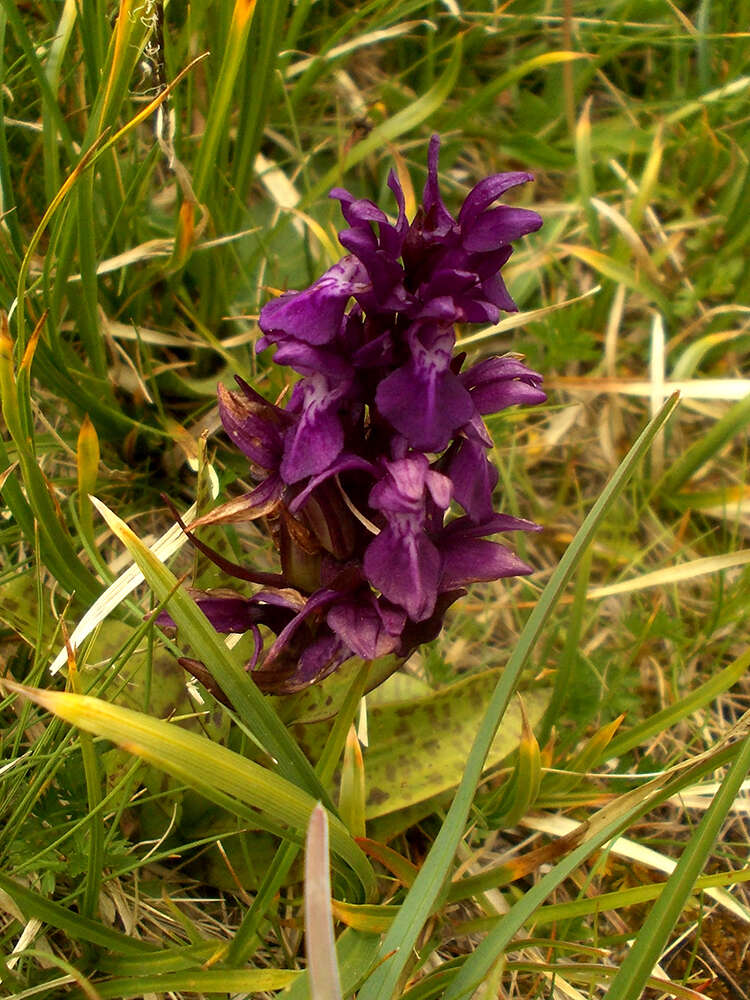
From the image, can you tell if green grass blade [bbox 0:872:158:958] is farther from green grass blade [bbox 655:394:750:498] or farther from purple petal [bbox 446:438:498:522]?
green grass blade [bbox 655:394:750:498]

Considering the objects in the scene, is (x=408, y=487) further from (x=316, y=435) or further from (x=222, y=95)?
(x=222, y=95)

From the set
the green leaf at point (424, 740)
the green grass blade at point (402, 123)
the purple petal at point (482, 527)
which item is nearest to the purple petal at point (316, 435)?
the purple petal at point (482, 527)

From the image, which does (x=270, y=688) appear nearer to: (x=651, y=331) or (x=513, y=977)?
(x=513, y=977)

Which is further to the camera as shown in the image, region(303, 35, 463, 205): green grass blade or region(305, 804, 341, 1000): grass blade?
region(303, 35, 463, 205): green grass blade

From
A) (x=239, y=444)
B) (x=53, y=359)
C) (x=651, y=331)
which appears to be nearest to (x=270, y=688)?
(x=239, y=444)

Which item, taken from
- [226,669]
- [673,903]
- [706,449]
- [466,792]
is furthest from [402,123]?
[673,903]

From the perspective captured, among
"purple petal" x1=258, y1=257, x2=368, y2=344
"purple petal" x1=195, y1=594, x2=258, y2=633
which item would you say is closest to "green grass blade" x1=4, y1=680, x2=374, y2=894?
"purple petal" x1=195, y1=594, x2=258, y2=633

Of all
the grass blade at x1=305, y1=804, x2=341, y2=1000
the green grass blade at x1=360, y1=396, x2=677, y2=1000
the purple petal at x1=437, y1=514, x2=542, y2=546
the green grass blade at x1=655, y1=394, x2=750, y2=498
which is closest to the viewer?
the grass blade at x1=305, y1=804, x2=341, y2=1000
